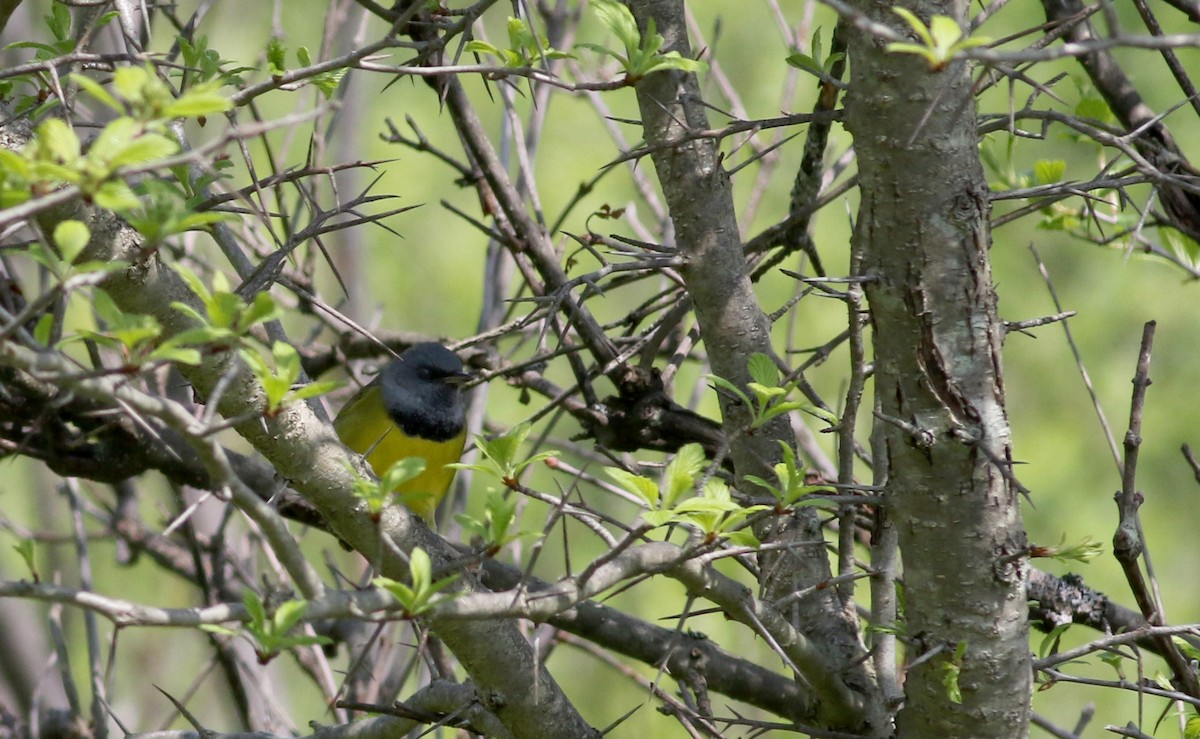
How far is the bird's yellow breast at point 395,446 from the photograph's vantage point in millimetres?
4883

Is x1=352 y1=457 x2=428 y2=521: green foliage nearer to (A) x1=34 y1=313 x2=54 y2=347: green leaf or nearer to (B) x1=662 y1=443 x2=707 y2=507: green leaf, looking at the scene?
(B) x1=662 y1=443 x2=707 y2=507: green leaf

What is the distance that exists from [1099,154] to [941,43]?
2.79 meters

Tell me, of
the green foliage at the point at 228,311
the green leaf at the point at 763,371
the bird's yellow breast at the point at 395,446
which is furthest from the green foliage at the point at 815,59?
the bird's yellow breast at the point at 395,446

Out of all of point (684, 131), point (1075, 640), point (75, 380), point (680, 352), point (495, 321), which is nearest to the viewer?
point (75, 380)

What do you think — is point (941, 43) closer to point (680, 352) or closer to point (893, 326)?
point (893, 326)

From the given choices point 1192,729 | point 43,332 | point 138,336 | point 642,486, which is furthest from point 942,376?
point 43,332

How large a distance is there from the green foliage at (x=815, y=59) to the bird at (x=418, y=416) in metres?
2.37

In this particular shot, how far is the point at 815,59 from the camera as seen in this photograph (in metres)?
2.91

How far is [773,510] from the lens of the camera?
225 cm

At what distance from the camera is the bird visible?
16.2ft

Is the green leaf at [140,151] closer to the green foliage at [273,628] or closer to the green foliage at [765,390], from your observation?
the green foliage at [273,628]

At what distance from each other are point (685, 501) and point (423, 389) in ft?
10.5

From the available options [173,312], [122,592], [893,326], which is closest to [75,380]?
[173,312]

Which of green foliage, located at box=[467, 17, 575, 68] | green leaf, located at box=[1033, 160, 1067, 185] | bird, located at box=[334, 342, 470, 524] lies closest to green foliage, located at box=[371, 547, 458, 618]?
green foliage, located at box=[467, 17, 575, 68]
